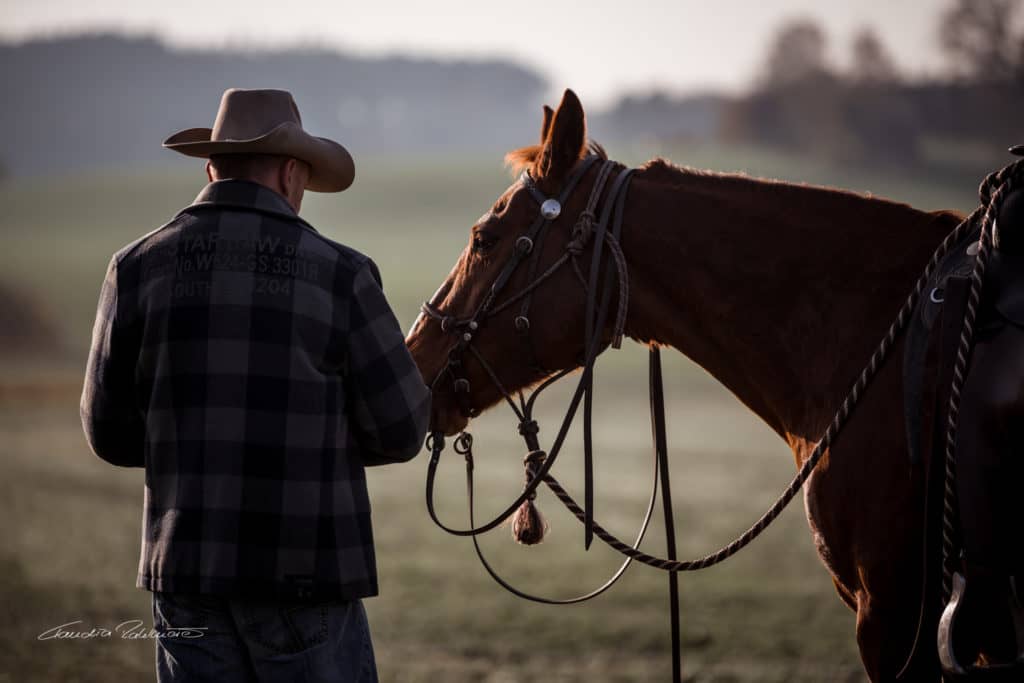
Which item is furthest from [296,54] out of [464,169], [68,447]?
[68,447]

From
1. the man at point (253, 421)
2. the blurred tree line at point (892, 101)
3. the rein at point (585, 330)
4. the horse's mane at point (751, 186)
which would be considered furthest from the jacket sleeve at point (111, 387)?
the blurred tree line at point (892, 101)

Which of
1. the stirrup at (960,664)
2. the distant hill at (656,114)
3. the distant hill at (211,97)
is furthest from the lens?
the distant hill at (656,114)

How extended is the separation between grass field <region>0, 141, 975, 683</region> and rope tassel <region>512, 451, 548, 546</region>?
10.5ft

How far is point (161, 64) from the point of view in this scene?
114m

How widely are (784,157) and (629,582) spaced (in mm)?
66571

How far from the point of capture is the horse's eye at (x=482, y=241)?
353cm

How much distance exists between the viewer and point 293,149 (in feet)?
9.77

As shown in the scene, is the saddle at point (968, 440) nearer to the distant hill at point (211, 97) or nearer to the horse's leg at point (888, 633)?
the horse's leg at point (888, 633)

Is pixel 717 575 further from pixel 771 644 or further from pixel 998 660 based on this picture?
pixel 998 660

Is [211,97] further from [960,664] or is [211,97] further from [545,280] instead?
[960,664]

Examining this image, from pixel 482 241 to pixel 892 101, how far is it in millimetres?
74248

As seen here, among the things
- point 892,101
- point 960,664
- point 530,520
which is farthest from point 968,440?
point 892,101

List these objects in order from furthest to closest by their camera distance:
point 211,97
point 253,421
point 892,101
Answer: point 211,97 → point 892,101 → point 253,421

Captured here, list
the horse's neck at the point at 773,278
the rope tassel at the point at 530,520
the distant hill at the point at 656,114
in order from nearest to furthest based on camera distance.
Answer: the horse's neck at the point at 773,278
the rope tassel at the point at 530,520
the distant hill at the point at 656,114
